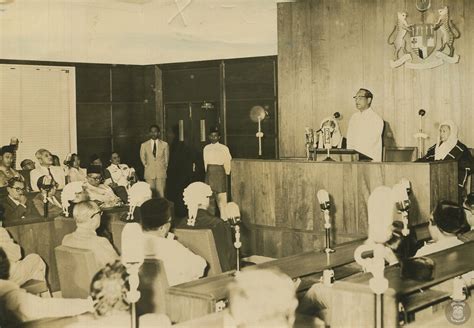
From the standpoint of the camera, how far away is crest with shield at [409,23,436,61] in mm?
9336

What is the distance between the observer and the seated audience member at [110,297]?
304cm

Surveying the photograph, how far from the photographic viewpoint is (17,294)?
3.90m

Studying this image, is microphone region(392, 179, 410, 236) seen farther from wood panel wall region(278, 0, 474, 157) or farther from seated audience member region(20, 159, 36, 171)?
seated audience member region(20, 159, 36, 171)

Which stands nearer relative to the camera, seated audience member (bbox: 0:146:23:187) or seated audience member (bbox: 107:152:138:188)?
seated audience member (bbox: 0:146:23:187)

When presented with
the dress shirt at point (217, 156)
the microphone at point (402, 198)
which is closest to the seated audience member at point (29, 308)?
the microphone at point (402, 198)

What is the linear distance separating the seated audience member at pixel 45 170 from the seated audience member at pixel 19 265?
122 inches

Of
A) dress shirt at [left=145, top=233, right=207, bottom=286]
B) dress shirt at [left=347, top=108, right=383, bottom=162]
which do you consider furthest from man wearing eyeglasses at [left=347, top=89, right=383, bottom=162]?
dress shirt at [left=145, top=233, right=207, bottom=286]

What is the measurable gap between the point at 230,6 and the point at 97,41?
8.88ft

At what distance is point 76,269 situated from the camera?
4.71 metres

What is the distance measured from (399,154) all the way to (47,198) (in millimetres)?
5032

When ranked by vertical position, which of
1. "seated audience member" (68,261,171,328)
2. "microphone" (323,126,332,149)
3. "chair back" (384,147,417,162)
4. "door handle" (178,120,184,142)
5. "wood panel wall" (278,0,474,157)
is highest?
"wood panel wall" (278,0,474,157)

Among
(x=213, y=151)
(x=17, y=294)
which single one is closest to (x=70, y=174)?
(x=213, y=151)

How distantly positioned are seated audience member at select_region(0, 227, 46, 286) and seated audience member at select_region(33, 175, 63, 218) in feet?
3.99

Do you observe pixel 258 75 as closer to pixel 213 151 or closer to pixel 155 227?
pixel 213 151
